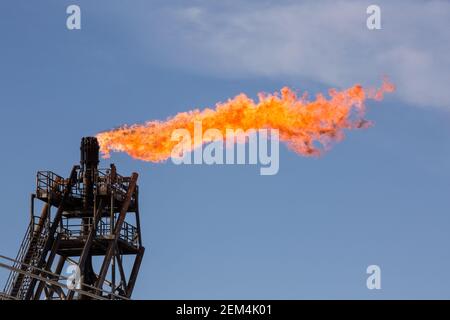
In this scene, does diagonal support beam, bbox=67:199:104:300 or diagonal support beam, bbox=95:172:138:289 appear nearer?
diagonal support beam, bbox=95:172:138:289

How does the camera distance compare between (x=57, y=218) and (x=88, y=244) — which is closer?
(x=88, y=244)

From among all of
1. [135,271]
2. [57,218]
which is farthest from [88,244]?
[135,271]

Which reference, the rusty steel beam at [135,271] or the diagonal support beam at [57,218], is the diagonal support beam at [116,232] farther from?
the diagonal support beam at [57,218]

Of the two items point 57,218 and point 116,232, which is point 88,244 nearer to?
point 116,232

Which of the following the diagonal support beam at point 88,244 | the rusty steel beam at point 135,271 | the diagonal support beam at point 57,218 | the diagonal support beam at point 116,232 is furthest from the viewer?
the rusty steel beam at point 135,271

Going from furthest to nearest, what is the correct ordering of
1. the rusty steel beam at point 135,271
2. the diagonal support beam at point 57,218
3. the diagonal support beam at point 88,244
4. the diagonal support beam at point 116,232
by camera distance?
the rusty steel beam at point 135,271, the diagonal support beam at point 57,218, the diagonal support beam at point 88,244, the diagonal support beam at point 116,232

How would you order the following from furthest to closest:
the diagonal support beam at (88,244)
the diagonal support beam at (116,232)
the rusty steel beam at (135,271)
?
the rusty steel beam at (135,271), the diagonal support beam at (88,244), the diagonal support beam at (116,232)

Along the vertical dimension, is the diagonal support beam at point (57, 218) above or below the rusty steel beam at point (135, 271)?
above

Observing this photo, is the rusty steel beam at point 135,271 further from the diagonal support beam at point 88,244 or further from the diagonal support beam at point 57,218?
the diagonal support beam at point 57,218

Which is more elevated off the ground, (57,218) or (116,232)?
(57,218)

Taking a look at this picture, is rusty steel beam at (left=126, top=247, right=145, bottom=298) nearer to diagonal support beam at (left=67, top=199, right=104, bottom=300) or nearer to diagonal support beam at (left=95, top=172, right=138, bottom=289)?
diagonal support beam at (left=95, top=172, right=138, bottom=289)

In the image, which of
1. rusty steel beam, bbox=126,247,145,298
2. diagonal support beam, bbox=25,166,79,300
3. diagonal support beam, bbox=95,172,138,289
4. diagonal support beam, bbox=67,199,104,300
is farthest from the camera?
rusty steel beam, bbox=126,247,145,298

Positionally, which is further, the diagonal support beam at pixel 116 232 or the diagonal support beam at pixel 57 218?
the diagonal support beam at pixel 57 218
